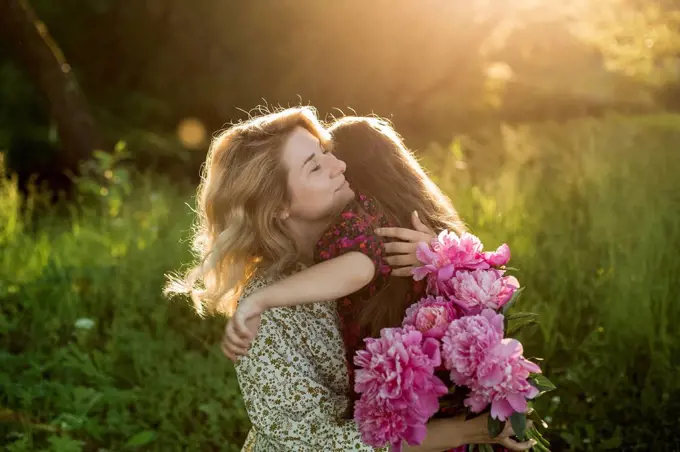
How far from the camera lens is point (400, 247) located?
245 centimetres

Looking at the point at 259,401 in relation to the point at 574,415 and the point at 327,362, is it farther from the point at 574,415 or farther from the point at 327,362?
the point at 574,415

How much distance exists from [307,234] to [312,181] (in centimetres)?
22

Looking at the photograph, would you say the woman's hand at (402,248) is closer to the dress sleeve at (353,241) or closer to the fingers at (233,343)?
the dress sleeve at (353,241)

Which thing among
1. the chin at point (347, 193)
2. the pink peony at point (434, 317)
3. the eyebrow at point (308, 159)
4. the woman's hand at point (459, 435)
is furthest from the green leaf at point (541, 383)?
the eyebrow at point (308, 159)

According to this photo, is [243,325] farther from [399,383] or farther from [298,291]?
[399,383]

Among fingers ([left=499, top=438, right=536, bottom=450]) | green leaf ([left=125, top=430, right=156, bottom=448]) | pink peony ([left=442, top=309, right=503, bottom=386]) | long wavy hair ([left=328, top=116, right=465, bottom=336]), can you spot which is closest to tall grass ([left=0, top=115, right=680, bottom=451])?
green leaf ([left=125, top=430, right=156, bottom=448])

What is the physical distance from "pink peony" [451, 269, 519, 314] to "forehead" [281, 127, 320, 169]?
2.03 feet

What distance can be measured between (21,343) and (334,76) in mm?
5329

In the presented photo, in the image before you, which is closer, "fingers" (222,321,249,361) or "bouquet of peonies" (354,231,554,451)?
"bouquet of peonies" (354,231,554,451)

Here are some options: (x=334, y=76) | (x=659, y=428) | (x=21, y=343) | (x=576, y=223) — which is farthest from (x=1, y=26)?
(x=659, y=428)

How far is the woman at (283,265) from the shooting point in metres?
2.41

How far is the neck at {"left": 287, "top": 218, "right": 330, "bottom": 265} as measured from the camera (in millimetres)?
2629

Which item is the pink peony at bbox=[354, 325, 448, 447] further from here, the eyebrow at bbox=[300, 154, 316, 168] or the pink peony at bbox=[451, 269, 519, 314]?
the eyebrow at bbox=[300, 154, 316, 168]

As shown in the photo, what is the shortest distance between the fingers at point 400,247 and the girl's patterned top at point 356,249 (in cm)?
2
